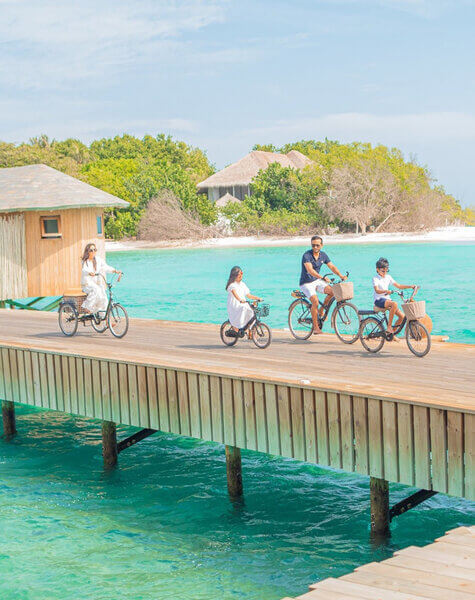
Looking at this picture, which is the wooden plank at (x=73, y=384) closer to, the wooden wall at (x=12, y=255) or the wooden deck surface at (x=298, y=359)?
the wooden deck surface at (x=298, y=359)

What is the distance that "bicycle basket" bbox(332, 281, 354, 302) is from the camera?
13.5 m

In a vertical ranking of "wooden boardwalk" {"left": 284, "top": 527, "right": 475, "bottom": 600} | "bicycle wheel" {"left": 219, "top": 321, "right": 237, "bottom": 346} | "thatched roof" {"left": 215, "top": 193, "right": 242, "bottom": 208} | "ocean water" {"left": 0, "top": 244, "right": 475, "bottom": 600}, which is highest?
"thatched roof" {"left": 215, "top": 193, "right": 242, "bottom": 208}

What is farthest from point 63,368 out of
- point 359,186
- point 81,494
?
point 359,186

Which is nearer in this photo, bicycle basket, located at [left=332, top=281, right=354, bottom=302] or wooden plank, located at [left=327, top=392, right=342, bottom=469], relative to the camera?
wooden plank, located at [left=327, top=392, right=342, bottom=469]

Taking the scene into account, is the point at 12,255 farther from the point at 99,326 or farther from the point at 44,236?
the point at 99,326

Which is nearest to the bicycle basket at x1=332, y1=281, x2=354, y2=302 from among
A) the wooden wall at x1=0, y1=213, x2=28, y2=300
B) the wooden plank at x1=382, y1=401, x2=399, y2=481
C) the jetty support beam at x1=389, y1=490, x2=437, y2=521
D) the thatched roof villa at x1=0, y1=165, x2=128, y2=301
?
the jetty support beam at x1=389, y1=490, x2=437, y2=521

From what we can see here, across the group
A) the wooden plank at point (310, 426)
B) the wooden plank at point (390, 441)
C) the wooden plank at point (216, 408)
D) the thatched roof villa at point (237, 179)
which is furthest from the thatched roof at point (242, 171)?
the wooden plank at point (390, 441)

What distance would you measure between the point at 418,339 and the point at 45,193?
47.9ft

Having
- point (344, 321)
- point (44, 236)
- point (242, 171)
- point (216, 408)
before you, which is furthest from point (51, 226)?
point (242, 171)

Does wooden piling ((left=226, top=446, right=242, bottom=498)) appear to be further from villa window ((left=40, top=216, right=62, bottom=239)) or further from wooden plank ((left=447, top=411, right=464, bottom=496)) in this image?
villa window ((left=40, top=216, right=62, bottom=239))

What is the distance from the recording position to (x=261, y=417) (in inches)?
412

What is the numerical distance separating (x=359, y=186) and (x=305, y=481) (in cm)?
6304

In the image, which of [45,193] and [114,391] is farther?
[45,193]

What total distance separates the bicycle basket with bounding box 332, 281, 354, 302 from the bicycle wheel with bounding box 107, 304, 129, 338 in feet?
13.2
